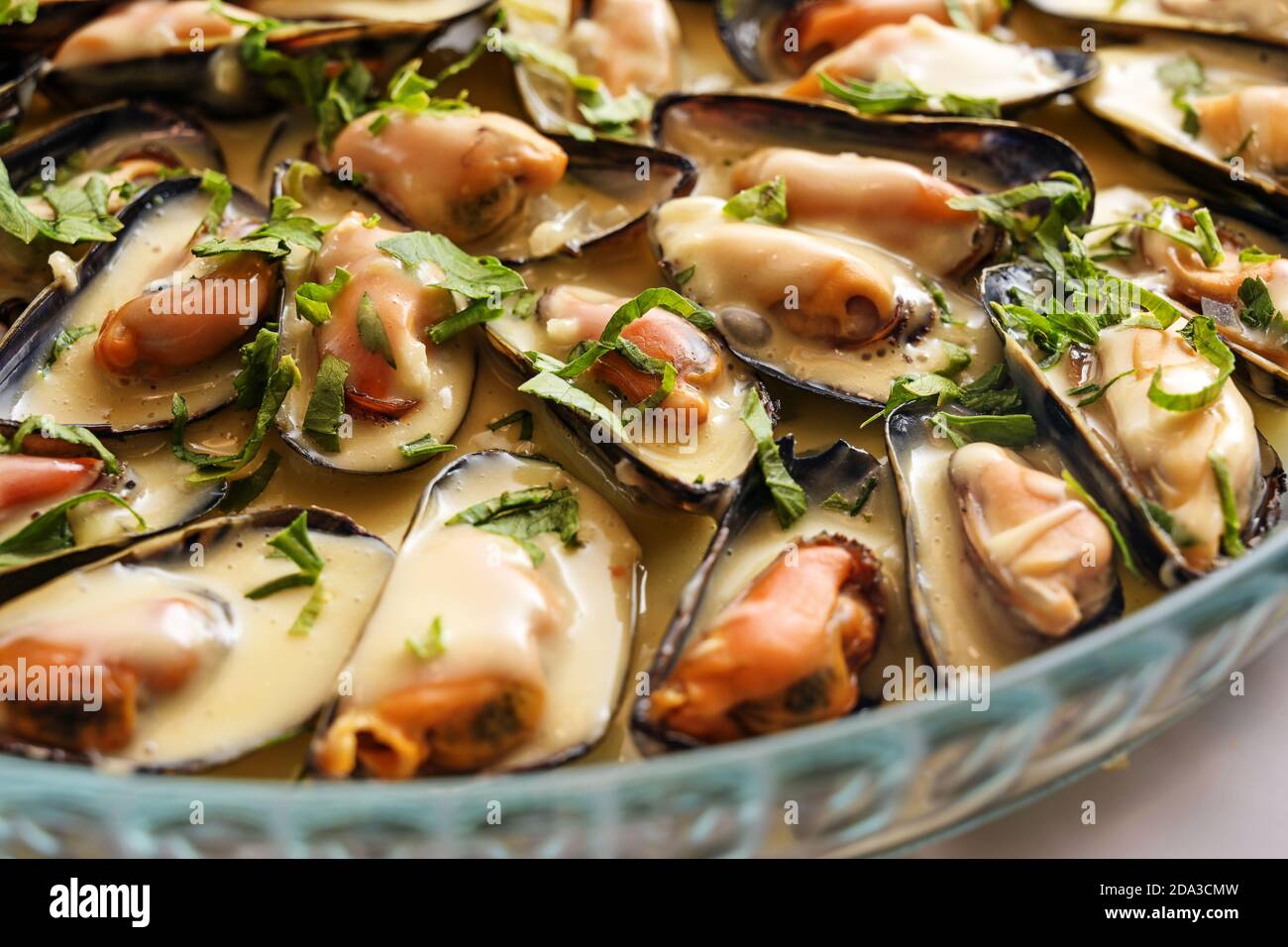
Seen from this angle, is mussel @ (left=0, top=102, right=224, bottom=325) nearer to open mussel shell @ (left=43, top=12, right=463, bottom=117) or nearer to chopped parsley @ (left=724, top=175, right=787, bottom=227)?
open mussel shell @ (left=43, top=12, right=463, bottom=117)

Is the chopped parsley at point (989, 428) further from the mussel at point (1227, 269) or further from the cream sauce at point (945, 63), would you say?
the cream sauce at point (945, 63)

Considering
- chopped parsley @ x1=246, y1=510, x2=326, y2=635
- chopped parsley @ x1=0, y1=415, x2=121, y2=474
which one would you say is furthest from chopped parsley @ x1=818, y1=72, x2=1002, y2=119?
chopped parsley @ x1=0, y1=415, x2=121, y2=474

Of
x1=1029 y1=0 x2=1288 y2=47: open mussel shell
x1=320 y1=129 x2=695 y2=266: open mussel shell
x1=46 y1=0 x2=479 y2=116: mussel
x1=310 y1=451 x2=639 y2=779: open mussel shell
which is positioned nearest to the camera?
x1=310 y1=451 x2=639 y2=779: open mussel shell

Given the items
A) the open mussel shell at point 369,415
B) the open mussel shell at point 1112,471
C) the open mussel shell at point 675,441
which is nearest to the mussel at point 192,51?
the open mussel shell at point 369,415

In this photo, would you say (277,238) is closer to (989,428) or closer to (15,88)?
(15,88)

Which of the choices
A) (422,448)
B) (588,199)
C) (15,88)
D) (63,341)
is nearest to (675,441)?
(422,448)
